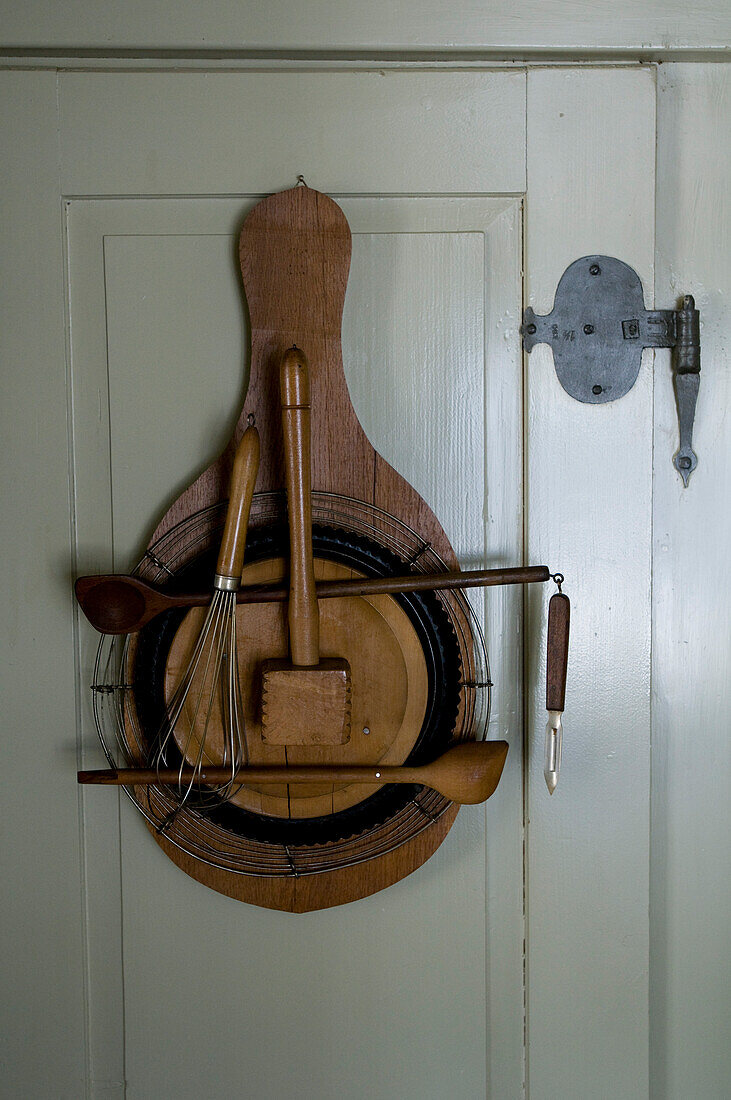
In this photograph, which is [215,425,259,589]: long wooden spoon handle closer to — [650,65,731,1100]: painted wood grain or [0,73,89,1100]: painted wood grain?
[0,73,89,1100]: painted wood grain

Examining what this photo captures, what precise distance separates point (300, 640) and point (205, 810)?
19 cm

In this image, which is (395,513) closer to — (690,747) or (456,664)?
(456,664)

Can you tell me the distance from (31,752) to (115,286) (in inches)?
16.9

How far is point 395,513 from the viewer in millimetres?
794

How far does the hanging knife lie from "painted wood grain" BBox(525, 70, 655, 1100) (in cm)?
7

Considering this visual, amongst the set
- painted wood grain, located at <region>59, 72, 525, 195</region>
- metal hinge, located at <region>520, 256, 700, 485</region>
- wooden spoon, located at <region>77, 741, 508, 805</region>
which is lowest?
wooden spoon, located at <region>77, 741, 508, 805</region>

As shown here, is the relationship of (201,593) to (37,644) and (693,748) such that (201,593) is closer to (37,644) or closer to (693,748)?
(37,644)

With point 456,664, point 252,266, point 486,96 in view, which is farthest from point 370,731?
point 486,96

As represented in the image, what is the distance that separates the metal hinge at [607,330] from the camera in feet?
2.64

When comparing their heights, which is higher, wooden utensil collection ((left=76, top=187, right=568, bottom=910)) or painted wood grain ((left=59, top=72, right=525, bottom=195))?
painted wood grain ((left=59, top=72, right=525, bottom=195))

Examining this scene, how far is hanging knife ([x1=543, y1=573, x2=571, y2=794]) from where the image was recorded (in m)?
0.75

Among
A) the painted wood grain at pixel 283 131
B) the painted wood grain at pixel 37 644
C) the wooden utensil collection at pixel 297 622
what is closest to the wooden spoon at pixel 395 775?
the wooden utensil collection at pixel 297 622

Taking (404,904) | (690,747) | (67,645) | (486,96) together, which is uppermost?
(486,96)

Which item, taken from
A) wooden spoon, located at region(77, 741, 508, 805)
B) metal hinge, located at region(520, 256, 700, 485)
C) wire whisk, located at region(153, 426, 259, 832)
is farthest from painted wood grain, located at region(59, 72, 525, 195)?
wooden spoon, located at region(77, 741, 508, 805)
